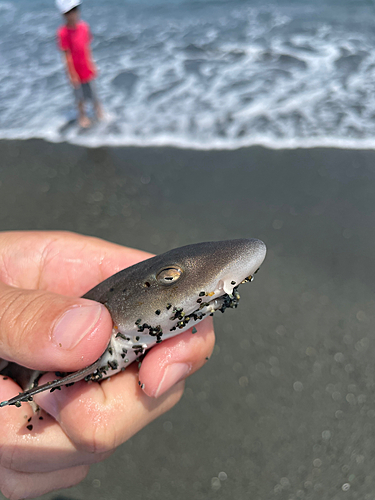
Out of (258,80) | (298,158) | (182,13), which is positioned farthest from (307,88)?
(182,13)

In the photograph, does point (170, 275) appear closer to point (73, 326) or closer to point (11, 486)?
point (73, 326)

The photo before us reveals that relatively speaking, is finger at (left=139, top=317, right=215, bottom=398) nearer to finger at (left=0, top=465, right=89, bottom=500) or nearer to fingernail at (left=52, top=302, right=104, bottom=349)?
fingernail at (left=52, top=302, right=104, bottom=349)

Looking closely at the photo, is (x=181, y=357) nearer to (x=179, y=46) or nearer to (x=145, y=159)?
(x=145, y=159)

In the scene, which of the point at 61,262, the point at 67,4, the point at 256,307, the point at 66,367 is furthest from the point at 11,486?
the point at 67,4

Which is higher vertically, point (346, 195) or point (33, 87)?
point (33, 87)

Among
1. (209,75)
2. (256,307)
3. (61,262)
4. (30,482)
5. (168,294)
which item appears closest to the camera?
(168,294)
